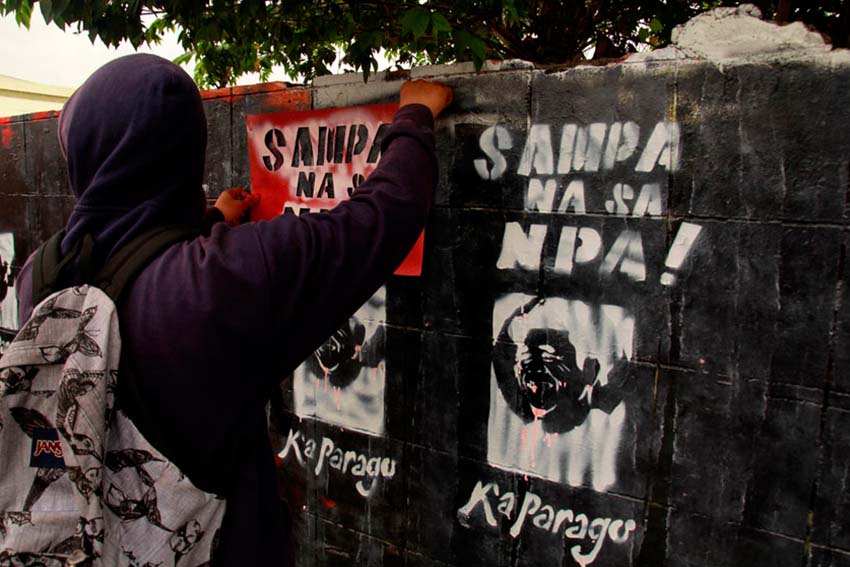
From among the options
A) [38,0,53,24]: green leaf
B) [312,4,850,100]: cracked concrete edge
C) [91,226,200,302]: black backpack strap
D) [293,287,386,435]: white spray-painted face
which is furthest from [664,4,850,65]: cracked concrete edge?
[38,0,53,24]: green leaf

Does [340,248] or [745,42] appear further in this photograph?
[745,42]

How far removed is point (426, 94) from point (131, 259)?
1243mm

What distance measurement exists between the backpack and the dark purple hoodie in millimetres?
42

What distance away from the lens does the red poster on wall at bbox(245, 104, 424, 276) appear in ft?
8.21

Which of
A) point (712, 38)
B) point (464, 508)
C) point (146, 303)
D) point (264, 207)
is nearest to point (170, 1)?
point (264, 207)

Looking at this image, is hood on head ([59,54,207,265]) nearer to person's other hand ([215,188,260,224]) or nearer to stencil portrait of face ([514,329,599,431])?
person's other hand ([215,188,260,224])

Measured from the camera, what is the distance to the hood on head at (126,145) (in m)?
1.39

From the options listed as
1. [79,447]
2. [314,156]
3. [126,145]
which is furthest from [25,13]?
[79,447]

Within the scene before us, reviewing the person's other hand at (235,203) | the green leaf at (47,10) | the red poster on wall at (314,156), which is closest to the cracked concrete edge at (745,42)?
the red poster on wall at (314,156)

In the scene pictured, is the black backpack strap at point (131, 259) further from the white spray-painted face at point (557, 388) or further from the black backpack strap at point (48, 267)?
the white spray-painted face at point (557, 388)

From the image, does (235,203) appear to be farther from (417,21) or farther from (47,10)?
(417,21)

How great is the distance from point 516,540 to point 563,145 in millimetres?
1501

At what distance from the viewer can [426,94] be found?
2197 mm

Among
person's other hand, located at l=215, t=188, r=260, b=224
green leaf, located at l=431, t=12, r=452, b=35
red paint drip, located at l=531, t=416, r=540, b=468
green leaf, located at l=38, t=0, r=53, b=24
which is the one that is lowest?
red paint drip, located at l=531, t=416, r=540, b=468
